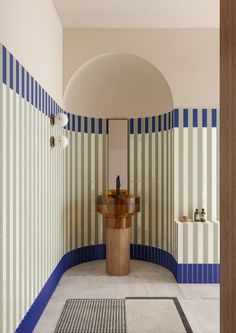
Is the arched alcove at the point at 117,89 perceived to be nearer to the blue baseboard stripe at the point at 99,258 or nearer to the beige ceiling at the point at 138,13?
the beige ceiling at the point at 138,13

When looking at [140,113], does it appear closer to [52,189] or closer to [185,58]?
[185,58]

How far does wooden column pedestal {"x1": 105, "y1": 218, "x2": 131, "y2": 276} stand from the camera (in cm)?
453

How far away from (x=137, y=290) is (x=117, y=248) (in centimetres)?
68

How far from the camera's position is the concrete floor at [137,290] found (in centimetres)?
322

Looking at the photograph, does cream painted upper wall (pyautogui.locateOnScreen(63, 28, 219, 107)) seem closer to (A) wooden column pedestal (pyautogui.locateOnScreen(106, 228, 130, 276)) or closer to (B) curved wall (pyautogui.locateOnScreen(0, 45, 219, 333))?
(B) curved wall (pyautogui.locateOnScreen(0, 45, 219, 333))

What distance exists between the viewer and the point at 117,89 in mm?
5242

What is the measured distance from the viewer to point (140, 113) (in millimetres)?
5273

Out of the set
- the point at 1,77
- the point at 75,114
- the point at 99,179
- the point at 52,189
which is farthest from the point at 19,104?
the point at 99,179

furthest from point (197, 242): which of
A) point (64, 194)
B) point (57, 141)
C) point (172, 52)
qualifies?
point (172, 52)

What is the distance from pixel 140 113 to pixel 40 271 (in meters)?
2.83

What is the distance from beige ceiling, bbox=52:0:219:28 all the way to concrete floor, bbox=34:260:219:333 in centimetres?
314
